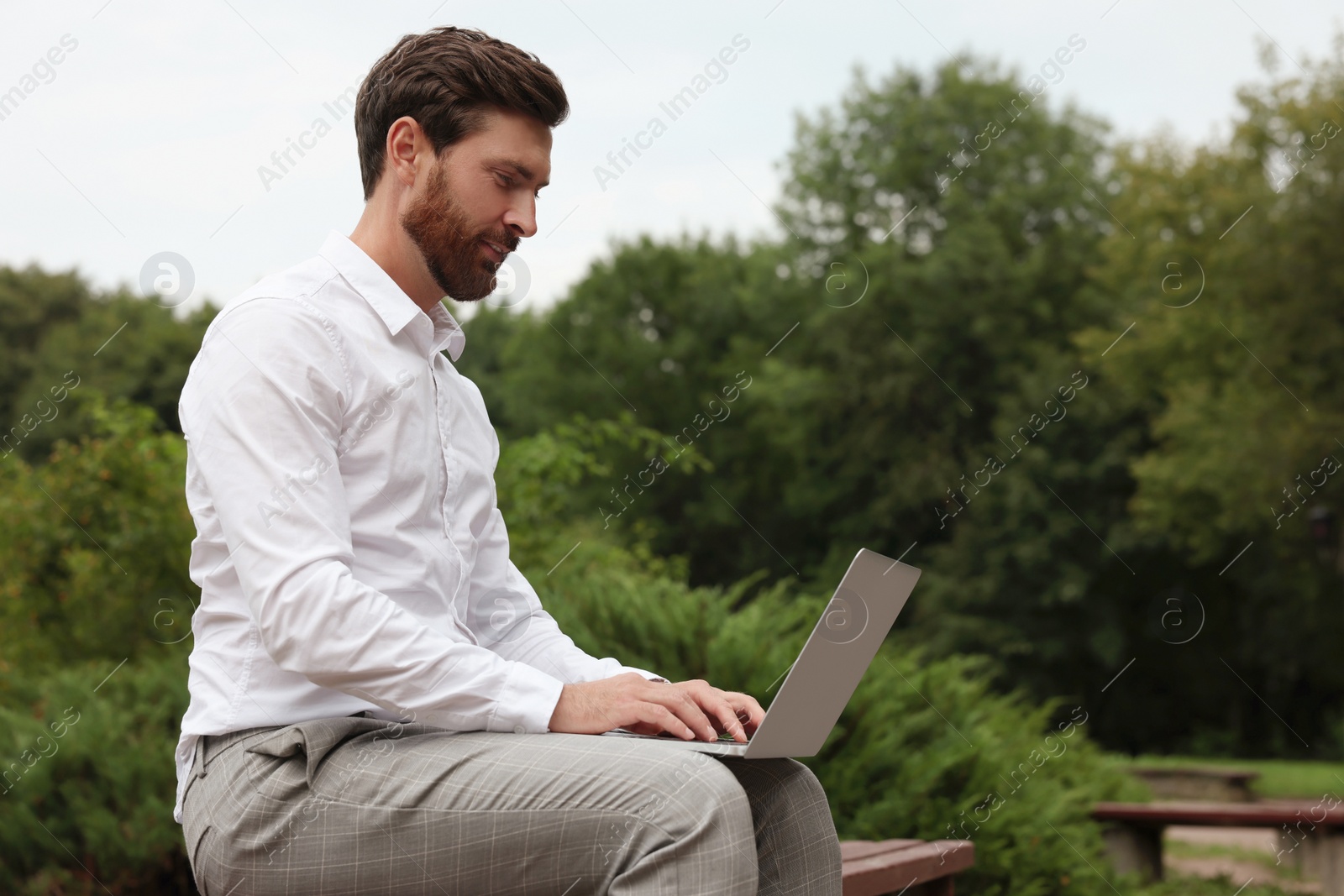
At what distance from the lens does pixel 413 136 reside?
2.08 metres

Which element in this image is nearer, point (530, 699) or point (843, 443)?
point (530, 699)

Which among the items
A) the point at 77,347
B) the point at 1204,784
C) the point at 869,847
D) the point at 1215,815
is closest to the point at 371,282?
the point at 869,847

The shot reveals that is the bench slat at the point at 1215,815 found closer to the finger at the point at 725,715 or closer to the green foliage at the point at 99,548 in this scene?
the green foliage at the point at 99,548

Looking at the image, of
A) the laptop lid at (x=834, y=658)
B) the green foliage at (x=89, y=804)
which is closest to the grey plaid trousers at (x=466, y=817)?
the laptop lid at (x=834, y=658)

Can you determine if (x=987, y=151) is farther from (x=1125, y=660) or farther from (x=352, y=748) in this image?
(x=352, y=748)

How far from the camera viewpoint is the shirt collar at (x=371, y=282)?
6.76ft

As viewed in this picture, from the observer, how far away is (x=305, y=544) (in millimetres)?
1744

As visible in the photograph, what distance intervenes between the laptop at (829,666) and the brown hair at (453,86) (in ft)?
2.95

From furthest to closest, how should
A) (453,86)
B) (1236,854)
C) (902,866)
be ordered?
(1236,854) < (902,866) < (453,86)

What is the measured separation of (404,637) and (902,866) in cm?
183

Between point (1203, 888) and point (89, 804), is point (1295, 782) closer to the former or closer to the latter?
point (1203, 888)

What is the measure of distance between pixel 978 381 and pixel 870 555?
25332 millimetres

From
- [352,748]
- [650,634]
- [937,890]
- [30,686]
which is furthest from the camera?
[30,686]

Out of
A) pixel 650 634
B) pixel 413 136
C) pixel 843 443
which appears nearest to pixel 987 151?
pixel 843 443
